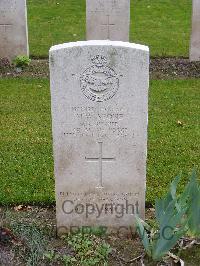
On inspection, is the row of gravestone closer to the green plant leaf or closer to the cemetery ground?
the cemetery ground

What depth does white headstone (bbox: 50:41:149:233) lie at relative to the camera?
152 inches

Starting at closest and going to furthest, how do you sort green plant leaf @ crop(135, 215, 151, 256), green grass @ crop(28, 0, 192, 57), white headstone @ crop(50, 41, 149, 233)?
1. green plant leaf @ crop(135, 215, 151, 256)
2. white headstone @ crop(50, 41, 149, 233)
3. green grass @ crop(28, 0, 192, 57)

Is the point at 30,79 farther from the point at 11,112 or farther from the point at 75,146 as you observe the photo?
the point at 75,146

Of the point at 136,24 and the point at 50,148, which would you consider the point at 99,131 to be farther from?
the point at 136,24

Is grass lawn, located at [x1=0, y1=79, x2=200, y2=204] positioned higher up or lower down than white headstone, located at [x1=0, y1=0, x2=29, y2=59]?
lower down

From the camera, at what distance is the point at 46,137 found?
6289 millimetres

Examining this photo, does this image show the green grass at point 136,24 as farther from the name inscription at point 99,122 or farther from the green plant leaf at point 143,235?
the green plant leaf at point 143,235

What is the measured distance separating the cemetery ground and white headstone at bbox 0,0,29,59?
38 cm

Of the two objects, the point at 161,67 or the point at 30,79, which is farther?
the point at 161,67

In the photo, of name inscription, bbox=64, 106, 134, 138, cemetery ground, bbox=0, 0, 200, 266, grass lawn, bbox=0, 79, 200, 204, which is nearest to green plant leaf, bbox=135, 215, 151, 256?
cemetery ground, bbox=0, 0, 200, 266

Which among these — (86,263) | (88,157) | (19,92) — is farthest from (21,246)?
(19,92)

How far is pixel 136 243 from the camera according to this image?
4.25 meters

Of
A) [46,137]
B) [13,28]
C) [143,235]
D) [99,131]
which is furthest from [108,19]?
[143,235]

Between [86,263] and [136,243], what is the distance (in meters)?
0.53
